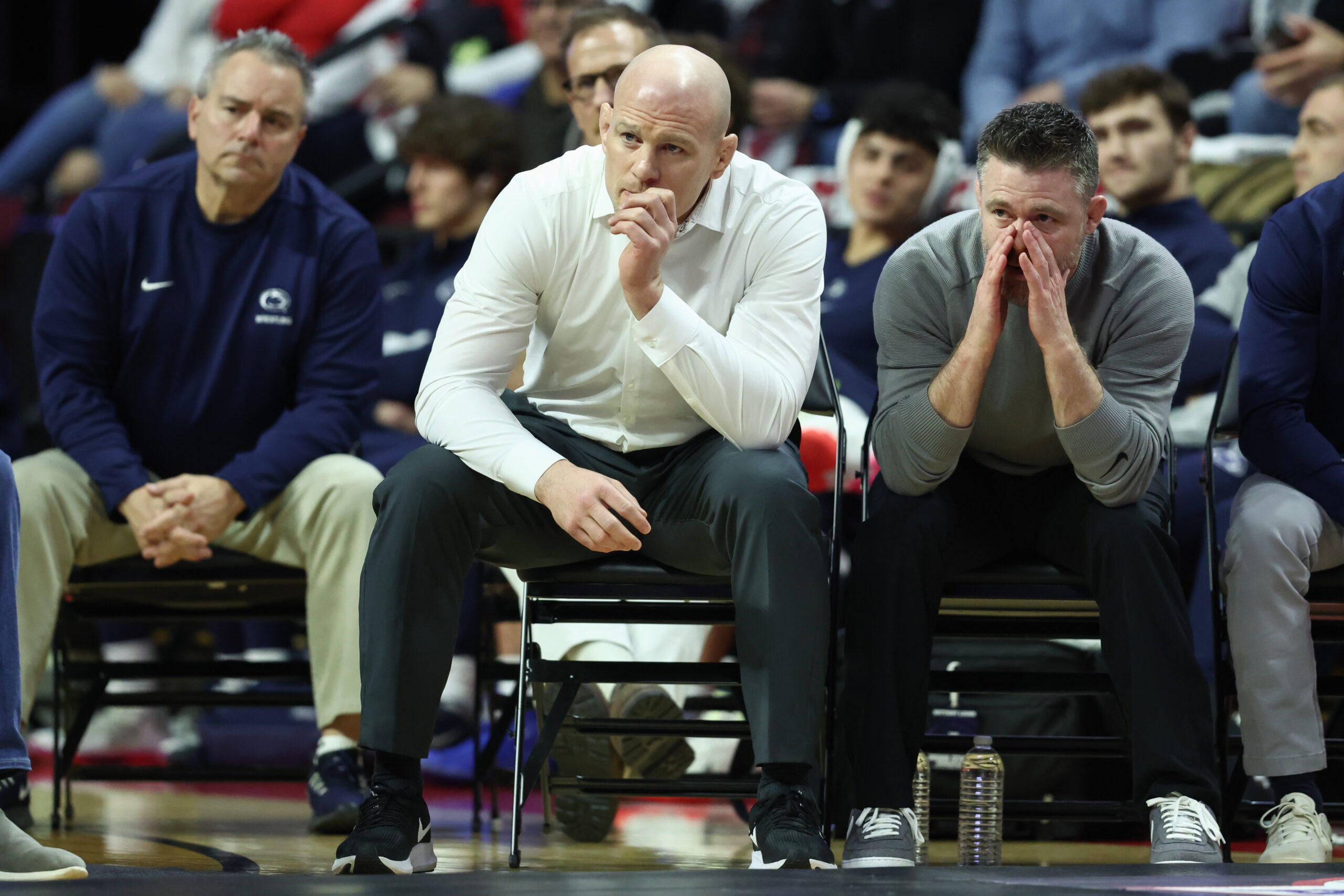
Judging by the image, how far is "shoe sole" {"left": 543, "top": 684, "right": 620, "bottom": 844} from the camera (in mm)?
2748

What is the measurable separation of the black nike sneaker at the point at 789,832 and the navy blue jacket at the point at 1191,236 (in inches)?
75.3

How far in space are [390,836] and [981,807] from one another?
933mm

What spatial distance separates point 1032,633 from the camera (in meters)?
Result: 2.38

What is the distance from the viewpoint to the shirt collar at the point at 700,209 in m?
2.30

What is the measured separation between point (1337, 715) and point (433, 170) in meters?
2.64

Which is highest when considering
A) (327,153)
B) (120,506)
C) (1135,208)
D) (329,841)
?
(327,153)

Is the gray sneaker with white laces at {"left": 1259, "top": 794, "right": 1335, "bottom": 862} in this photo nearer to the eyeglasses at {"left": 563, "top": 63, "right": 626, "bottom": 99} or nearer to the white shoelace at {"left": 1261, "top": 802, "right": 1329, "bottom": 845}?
the white shoelace at {"left": 1261, "top": 802, "right": 1329, "bottom": 845}

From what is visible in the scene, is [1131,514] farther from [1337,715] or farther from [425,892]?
[425,892]

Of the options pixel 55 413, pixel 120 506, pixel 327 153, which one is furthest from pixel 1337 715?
pixel 327 153

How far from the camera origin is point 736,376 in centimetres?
214

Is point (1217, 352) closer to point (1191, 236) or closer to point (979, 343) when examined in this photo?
point (1191, 236)

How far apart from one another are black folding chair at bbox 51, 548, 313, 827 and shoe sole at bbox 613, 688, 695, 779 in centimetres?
64

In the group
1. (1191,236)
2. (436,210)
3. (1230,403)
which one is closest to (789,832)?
(1230,403)

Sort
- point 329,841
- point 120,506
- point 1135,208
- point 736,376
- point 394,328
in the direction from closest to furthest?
point 736,376
point 329,841
point 120,506
point 1135,208
point 394,328
